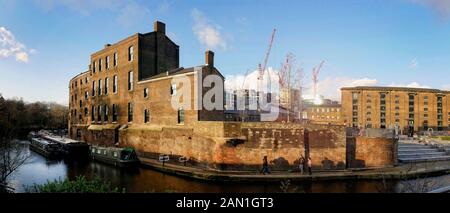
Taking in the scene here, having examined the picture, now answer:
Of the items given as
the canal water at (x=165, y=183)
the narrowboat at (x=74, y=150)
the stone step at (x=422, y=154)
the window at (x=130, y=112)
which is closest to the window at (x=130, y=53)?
the window at (x=130, y=112)

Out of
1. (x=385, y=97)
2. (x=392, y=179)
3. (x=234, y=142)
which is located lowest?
(x=392, y=179)

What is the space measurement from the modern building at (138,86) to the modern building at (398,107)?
53190mm

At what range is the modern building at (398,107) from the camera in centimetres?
6819

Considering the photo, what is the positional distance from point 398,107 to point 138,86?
68.5m

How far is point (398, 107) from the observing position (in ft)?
229

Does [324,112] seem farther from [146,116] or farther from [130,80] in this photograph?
[146,116]

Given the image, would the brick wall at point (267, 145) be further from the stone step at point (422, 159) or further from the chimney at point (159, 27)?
the chimney at point (159, 27)

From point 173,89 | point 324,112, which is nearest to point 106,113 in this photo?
point 173,89

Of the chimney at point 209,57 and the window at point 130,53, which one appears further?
the window at point 130,53

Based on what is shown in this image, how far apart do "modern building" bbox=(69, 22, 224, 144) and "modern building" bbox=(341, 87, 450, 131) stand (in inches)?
2094
